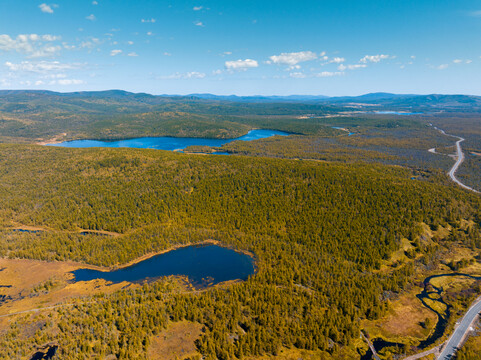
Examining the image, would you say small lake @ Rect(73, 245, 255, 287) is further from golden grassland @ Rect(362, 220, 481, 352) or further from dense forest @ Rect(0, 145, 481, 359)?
golden grassland @ Rect(362, 220, 481, 352)

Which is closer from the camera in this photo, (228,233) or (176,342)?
(176,342)

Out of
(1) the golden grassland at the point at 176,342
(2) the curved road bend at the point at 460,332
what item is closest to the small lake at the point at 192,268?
(1) the golden grassland at the point at 176,342

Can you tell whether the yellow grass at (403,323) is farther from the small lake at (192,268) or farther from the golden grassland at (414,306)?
the small lake at (192,268)

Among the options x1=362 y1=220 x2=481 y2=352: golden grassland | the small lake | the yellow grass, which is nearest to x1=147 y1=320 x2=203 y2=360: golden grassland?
the small lake

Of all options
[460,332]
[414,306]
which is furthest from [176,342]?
[460,332]

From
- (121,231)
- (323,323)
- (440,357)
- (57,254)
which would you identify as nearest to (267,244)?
(323,323)

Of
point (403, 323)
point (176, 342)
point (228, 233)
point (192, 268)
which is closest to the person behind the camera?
point (176, 342)

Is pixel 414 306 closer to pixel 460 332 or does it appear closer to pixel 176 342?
pixel 460 332
